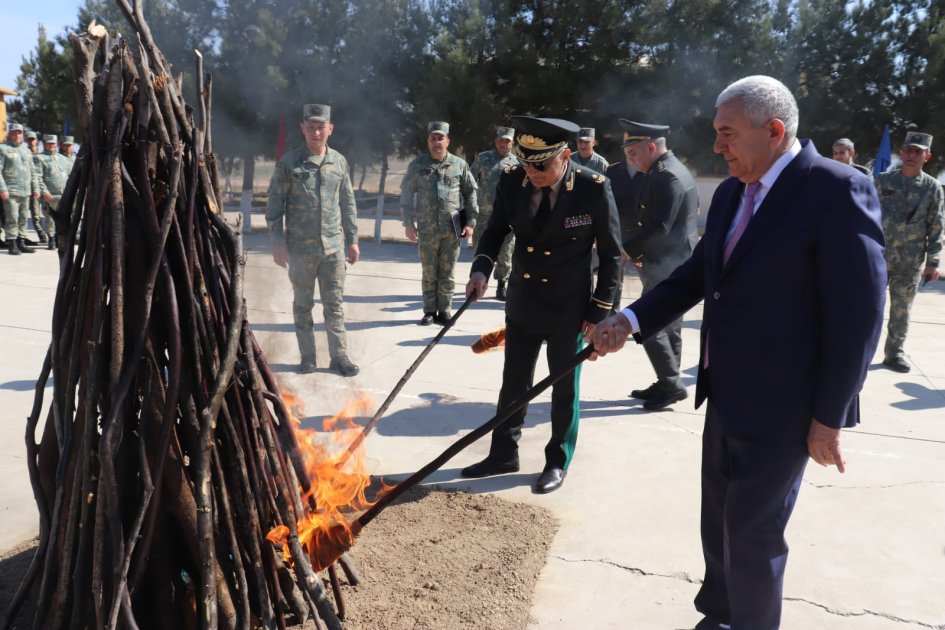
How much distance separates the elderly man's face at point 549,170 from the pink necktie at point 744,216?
4.57 feet

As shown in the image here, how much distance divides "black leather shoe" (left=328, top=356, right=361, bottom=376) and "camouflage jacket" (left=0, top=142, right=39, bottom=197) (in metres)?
8.85

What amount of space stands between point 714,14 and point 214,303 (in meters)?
15.8

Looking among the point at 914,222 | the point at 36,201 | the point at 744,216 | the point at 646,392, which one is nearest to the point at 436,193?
the point at 646,392

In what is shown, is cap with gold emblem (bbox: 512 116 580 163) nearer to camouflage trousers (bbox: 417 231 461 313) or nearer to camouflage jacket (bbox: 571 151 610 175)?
camouflage trousers (bbox: 417 231 461 313)

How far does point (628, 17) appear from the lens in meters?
15.7

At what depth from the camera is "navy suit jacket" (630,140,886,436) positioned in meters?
2.20

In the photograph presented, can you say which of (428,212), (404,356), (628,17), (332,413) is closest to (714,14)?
(628,17)

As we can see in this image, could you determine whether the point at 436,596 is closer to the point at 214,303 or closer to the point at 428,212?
the point at 214,303

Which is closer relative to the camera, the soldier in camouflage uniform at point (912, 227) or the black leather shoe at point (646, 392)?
the black leather shoe at point (646, 392)

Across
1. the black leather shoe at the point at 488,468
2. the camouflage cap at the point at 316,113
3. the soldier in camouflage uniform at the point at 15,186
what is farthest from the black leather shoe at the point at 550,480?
the soldier in camouflage uniform at the point at 15,186

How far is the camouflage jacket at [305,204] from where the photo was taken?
6117 mm

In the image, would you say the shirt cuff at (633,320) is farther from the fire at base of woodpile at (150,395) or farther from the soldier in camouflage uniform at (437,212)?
the soldier in camouflage uniform at (437,212)

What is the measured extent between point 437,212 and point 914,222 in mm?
4654

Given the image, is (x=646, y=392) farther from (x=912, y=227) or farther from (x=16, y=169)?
(x=16, y=169)
